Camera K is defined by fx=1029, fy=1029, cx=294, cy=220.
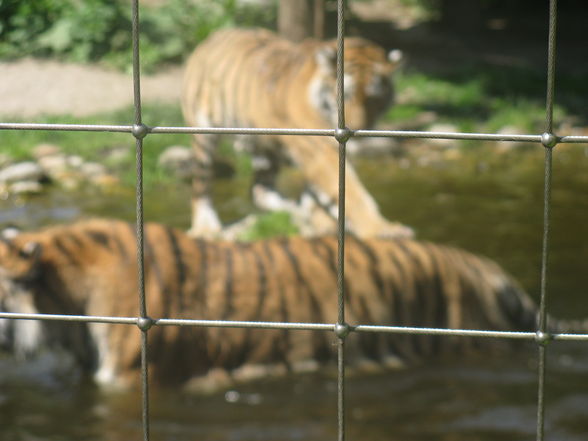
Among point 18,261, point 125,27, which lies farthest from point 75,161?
point 18,261

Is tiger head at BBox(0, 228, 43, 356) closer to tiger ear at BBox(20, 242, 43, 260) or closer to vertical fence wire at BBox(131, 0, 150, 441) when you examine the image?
tiger ear at BBox(20, 242, 43, 260)

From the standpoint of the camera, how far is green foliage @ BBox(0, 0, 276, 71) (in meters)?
7.20

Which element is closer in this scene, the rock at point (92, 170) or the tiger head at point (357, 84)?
the tiger head at point (357, 84)

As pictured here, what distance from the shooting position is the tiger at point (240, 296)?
282cm

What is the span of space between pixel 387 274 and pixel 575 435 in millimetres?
762

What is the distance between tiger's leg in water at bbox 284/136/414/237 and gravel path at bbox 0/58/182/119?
3.33m

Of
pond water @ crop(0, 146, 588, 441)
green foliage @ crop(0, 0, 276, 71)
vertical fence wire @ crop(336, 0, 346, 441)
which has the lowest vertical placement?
pond water @ crop(0, 146, 588, 441)

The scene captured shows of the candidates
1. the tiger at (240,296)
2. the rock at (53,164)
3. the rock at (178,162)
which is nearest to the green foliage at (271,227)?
the rock at (178,162)

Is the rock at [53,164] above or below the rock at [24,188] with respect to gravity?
above

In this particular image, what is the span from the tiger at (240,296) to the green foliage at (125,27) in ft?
8.92

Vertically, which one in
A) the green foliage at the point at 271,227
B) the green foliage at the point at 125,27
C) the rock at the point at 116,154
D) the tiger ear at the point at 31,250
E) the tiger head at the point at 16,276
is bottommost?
the green foliage at the point at 271,227

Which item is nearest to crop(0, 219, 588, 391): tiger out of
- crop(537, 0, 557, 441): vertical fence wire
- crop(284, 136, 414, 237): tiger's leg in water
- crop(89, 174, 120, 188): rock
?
crop(284, 136, 414, 237): tiger's leg in water

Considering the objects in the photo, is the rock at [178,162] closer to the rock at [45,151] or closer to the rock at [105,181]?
the rock at [105,181]

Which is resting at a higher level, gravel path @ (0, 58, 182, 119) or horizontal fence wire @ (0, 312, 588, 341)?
gravel path @ (0, 58, 182, 119)
